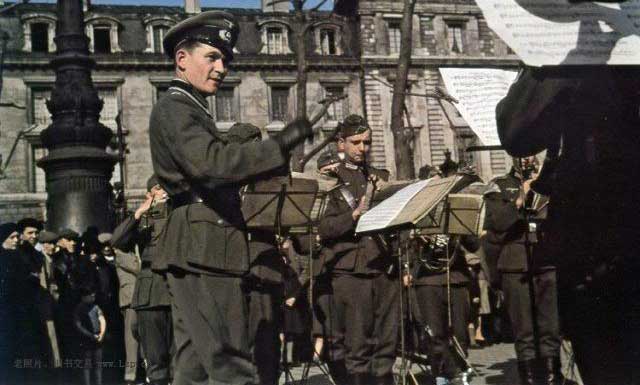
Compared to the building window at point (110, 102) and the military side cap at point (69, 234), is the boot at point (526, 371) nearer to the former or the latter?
the military side cap at point (69, 234)

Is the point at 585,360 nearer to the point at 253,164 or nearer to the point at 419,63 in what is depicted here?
the point at 253,164

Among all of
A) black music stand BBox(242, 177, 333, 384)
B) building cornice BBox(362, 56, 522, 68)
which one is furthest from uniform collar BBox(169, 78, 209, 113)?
building cornice BBox(362, 56, 522, 68)

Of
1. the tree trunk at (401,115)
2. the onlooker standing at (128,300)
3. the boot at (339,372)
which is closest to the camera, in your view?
the boot at (339,372)

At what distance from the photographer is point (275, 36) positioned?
43.3m

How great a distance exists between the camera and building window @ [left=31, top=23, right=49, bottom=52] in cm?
4038

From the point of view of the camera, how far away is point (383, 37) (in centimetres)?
4284

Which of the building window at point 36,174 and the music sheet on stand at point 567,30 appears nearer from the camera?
the music sheet on stand at point 567,30

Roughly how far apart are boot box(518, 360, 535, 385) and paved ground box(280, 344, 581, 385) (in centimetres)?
63

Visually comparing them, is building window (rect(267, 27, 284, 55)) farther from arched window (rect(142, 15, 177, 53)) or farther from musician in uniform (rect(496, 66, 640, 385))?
musician in uniform (rect(496, 66, 640, 385))

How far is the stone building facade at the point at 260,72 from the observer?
3897 cm

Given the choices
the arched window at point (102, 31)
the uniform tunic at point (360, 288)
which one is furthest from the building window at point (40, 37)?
the uniform tunic at point (360, 288)

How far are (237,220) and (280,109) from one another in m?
37.9

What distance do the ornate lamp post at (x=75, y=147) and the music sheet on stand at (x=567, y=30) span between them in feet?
28.7

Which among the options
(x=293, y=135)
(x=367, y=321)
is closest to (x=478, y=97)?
(x=293, y=135)
